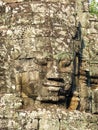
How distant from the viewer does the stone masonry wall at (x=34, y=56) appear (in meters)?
8.30

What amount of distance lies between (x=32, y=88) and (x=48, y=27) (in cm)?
108

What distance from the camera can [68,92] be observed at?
870 cm

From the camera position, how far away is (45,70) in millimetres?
8477

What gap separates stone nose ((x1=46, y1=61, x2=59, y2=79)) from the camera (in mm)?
8391

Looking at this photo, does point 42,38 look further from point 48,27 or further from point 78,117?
point 78,117

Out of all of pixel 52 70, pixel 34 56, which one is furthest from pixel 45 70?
pixel 34 56

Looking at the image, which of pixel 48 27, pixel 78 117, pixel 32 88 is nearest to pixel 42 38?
pixel 48 27

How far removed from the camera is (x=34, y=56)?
333 inches

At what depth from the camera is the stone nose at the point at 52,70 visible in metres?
8.39

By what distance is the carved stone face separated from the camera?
8.39m

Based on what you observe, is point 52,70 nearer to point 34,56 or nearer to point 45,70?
point 45,70

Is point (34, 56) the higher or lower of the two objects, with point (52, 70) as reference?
higher

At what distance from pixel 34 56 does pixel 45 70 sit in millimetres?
299

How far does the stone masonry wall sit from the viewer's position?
8305 millimetres
